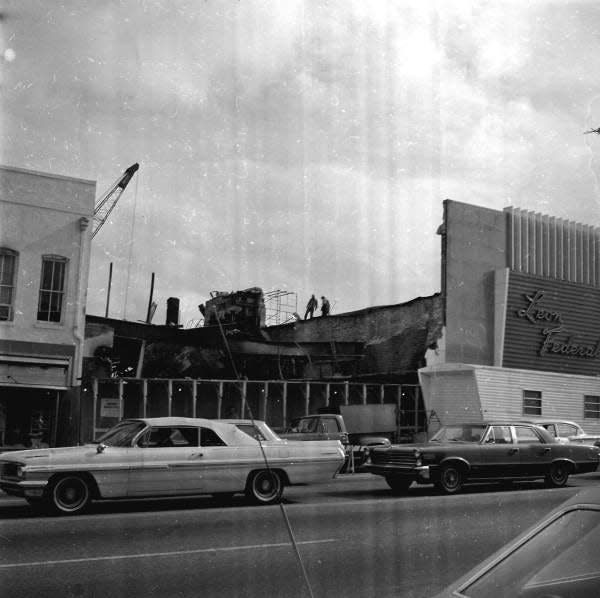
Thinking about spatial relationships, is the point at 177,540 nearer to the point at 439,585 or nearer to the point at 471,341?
the point at 439,585

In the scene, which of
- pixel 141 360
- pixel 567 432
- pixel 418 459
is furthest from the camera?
pixel 141 360

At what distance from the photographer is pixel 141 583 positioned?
6.76 m

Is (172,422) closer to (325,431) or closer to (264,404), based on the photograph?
(325,431)

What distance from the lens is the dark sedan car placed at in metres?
14.3

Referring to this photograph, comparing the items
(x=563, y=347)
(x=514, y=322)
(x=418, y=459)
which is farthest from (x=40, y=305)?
(x=563, y=347)

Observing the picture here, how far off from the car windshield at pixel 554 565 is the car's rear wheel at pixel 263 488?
9292 mm

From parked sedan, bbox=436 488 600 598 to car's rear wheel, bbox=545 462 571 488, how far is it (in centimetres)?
1355

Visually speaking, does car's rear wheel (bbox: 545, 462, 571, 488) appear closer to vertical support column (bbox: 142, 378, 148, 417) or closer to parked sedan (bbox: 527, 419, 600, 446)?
parked sedan (bbox: 527, 419, 600, 446)

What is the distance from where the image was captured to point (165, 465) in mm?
11477

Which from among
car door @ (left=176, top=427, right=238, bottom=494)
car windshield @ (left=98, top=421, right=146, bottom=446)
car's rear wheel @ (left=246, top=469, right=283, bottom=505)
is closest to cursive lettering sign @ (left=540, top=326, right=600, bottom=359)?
car's rear wheel @ (left=246, top=469, right=283, bottom=505)

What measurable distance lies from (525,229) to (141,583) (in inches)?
938

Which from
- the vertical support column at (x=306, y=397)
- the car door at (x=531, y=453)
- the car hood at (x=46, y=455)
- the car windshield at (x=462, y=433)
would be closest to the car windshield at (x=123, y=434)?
the car hood at (x=46, y=455)

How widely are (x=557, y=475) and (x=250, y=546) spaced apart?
31.3 feet

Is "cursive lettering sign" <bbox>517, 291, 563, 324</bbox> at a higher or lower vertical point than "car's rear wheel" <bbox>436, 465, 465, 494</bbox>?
higher
